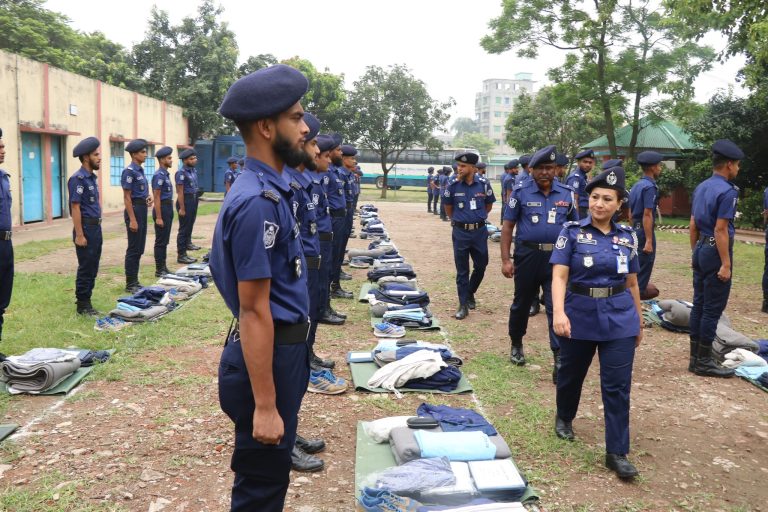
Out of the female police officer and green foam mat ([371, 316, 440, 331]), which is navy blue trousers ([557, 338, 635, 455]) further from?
green foam mat ([371, 316, 440, 331])

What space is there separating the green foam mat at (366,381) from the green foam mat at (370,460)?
34.3 inches

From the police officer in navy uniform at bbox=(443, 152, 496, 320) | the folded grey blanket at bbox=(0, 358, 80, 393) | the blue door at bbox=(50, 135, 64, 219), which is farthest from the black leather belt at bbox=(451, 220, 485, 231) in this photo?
the blue door at bbox=(50, 135, 64, 219)

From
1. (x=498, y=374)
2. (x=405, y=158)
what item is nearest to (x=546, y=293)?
(x=498, y=374)

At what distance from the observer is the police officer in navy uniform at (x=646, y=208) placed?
7.37m

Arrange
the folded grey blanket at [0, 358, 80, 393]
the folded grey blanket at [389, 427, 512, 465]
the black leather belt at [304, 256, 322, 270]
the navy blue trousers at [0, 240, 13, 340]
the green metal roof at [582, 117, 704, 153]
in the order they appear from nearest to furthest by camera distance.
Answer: the folded grey blanket at [389, 427, 512, 465]
the folded grey blanket at [0, 358, 80, 393]
the black leather belt at [304, 256, 322, 270]
the navy blue trousers at [0, 240, 13, 340]
the green metal roof at [582, 117, 704, 153]

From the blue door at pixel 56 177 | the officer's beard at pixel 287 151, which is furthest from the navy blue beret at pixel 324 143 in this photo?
the blue door at pixel 56 177

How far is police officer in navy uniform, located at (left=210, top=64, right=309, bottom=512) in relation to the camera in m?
2.06

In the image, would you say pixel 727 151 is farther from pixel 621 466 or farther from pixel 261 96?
pixel 261 96

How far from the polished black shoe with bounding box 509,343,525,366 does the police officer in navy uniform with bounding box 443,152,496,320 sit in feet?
5.74

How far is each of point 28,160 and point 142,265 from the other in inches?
317

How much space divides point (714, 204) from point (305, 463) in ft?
14.4

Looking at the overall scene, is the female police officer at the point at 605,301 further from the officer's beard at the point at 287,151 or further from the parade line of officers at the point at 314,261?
the officer's beard at the point at 287,151

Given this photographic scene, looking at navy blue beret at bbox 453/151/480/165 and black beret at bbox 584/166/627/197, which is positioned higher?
navy blue beret at bbox 453/151/480/165

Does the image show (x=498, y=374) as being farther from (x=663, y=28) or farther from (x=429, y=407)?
(x=663, y=28)
